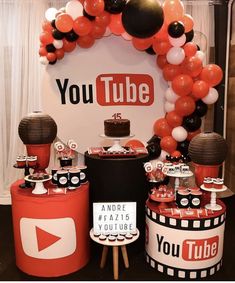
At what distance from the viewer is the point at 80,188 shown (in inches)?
106

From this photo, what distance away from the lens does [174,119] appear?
3553 mm

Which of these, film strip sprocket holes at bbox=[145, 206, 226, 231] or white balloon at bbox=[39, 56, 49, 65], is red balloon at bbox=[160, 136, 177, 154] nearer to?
film strip sprocket holes at bbox=[145, 206, 226, 231]

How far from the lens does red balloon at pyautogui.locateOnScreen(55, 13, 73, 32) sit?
3.26 metres

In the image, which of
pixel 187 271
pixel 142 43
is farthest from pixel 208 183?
pixel 142 43

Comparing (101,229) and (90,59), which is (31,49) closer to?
(90,59)

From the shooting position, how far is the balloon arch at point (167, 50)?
3.21 metres

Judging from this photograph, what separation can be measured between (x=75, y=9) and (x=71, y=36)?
252 mm

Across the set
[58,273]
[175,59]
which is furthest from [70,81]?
[58,273]

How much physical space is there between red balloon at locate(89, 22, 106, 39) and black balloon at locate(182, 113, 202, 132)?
119cm

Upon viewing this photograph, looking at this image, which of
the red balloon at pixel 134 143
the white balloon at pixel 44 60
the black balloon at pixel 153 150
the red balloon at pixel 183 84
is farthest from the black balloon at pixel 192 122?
the white balloon at pixel 44 60

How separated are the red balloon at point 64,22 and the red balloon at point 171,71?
3.33ft

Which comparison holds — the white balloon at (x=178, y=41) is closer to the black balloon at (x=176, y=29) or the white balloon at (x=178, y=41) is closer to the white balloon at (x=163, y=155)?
the black balloon at (x=176, y=29)

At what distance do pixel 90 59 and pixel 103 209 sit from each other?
1.85 m

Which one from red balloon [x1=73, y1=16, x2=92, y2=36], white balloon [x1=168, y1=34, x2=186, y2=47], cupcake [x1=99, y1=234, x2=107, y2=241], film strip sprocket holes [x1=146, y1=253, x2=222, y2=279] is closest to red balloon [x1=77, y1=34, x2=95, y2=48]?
red balloon [x1=73, y1=16, x2=92, y2=36]
